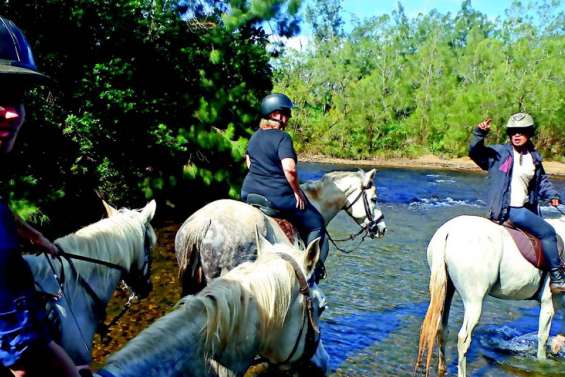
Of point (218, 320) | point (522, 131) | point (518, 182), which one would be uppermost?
point (522, 131)

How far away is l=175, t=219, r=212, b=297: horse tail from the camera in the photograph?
5.47 m

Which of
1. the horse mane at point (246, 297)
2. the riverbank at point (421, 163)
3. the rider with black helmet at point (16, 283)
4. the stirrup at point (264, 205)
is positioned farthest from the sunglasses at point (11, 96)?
the riverbank at point (421, 163)

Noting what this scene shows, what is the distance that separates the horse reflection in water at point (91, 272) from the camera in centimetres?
360

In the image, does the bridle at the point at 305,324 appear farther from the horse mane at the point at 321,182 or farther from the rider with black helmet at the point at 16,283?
the horse mane at the point at 321,182

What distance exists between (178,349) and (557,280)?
538cm

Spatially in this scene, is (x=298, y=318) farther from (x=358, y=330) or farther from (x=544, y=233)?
(x=358, y=330)

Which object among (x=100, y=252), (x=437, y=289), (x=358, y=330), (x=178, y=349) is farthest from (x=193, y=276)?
(x=178, y=349)

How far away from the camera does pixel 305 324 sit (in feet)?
10.1

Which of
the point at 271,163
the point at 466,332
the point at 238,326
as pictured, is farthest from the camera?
the point at 466,332

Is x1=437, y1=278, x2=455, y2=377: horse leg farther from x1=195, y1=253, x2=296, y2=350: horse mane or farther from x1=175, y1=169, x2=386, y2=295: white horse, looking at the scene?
x1=195, y1=253, x2=296, y2=350: horse mane

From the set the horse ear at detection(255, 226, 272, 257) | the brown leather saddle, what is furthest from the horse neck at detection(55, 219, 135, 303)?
the brown leather saddle

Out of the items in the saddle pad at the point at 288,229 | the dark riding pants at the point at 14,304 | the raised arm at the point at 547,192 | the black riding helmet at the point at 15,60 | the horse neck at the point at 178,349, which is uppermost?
the black riding helmet at the point at 15,60

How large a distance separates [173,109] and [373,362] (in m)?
9.09

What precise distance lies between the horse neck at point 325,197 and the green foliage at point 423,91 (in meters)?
30.4
